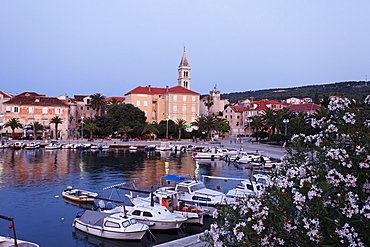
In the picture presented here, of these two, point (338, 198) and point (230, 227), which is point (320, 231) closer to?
point (338, 198)

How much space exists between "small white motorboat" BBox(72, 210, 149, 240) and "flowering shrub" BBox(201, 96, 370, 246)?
12916mm

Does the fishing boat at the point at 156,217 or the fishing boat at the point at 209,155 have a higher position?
the fishing boat at the point at 209,155

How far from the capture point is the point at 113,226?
65.5 ft

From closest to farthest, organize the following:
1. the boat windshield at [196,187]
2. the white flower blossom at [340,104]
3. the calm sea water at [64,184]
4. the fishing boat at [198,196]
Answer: the white flower blossom at [340,104] → the calm sea water at [64,184] → the fishing boat at [198,196] → the boat windshield at [196,187]

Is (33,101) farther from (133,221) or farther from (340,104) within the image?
(340,104)

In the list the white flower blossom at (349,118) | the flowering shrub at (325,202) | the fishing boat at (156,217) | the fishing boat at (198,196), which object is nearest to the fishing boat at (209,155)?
the fishing boat at (198,196)

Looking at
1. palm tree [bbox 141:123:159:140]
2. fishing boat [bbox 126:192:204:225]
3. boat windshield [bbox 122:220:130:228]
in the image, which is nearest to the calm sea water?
fishing boat [bbox 126:192:204:225]

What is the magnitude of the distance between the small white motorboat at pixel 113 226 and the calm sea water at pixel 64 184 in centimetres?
37

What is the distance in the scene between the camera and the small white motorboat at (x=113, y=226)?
1955 centimetres

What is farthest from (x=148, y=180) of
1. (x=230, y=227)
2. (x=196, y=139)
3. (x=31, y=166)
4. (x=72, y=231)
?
(x=196, y=139)

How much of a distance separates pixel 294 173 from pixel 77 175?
37578 millimetres

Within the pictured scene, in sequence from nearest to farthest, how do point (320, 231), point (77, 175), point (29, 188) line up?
point (320, 231) < point (29, 188) < point (77, 175)

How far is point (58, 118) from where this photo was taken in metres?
89.6

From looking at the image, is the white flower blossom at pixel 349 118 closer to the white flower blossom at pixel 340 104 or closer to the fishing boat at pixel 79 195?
the white flower blossom at pixel 340 104
